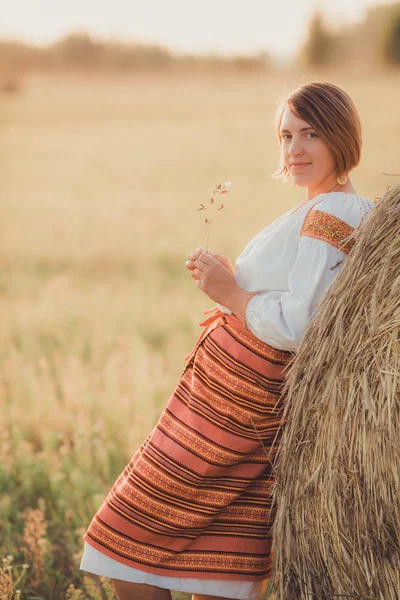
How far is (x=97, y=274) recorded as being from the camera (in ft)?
29.8

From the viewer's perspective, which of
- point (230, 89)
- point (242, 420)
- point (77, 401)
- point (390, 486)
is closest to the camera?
point (390, 486)

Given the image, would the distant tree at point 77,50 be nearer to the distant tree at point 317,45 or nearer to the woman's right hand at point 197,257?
the distant tree at point 317,45

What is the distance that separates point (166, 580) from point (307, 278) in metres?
1.01

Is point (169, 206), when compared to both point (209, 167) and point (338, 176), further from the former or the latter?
point (338, 176)

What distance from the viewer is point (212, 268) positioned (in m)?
2.25

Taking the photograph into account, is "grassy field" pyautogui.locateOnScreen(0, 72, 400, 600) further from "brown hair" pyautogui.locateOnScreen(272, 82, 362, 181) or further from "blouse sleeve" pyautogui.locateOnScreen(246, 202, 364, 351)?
"blouse sleeve" pyautogui.locateOnScreen(246, 202, 364, 351)

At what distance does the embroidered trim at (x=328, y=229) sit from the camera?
81.7 inches

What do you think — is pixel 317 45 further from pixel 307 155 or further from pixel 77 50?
pixel 307 155

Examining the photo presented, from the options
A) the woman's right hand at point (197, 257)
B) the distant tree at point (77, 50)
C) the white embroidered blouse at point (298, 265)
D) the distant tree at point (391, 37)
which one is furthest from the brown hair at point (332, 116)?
the distant tree at point (391, 37)

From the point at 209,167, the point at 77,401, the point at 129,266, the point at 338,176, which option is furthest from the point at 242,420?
the point at 209,167

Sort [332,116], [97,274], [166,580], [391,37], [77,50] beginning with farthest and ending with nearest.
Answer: [391,37], [77,50], [97,274], [166,580], [332,116]

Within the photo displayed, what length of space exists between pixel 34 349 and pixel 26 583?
288cm

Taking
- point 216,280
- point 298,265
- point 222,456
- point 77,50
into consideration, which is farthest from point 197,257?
point 77,50

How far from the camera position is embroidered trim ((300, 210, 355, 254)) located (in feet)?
6.81
